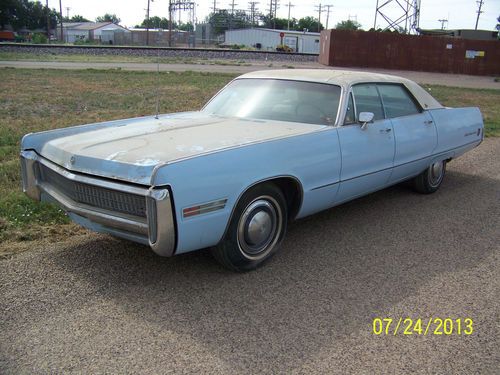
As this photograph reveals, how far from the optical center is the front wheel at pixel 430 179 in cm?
562

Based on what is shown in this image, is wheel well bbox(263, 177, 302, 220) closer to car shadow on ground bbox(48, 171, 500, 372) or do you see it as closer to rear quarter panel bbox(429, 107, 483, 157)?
car shadow on ground bbox(48, 171, 500, 372)

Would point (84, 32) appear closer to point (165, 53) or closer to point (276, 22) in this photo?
point (276, 22)

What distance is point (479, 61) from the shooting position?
3119 centimetres

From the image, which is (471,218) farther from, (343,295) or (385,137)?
(343,295)

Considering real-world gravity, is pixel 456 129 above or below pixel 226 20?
below

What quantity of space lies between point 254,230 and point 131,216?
0.90 m

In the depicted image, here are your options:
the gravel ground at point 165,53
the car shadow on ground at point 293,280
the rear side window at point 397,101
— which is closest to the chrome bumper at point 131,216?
the car shadow on ground at point 293,280

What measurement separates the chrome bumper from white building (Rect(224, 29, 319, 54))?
65871mm

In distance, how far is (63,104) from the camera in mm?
11281

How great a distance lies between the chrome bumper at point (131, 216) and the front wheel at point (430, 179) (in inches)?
139

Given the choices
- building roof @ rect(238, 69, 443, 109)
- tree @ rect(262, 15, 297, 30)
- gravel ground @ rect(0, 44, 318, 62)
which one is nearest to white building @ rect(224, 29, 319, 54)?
tree @ rect(262, 15, 297, 30)

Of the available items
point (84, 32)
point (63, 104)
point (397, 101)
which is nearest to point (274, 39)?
→ point (84, 32)

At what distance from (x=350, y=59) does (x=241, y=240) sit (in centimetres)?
3033

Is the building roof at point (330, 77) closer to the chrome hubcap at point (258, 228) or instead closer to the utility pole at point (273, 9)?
the chrome hubcap at point (258, 228)
